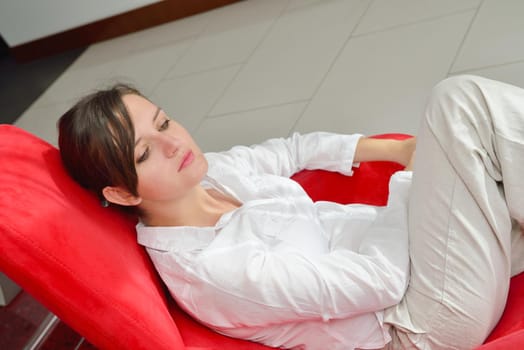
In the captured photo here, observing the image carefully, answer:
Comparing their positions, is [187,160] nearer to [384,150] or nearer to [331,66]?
[384,150]

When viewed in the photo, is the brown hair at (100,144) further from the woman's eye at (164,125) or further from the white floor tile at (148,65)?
the white floor tile at (148,65)

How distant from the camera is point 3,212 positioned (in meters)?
1.08

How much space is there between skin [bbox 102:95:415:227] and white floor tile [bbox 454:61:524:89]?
3.96ft

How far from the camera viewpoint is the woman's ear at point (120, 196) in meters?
1.27

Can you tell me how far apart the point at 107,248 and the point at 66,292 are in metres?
0.13

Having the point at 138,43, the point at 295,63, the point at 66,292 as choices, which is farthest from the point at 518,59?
the point at 138,43

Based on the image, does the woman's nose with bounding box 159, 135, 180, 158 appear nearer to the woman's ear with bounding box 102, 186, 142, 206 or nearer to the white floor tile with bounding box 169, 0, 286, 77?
the woman's ear with bounding box 102, 186, 142, 206

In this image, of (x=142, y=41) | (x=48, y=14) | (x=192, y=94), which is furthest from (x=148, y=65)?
(x=48, y=14)

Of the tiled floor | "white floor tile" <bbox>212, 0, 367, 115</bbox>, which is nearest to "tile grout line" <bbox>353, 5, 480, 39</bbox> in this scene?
the tiled floor

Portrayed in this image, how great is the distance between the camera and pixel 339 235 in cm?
140

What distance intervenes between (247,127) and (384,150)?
107 centimetres

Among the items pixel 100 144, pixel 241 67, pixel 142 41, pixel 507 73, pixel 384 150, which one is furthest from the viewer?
pixel 142 41

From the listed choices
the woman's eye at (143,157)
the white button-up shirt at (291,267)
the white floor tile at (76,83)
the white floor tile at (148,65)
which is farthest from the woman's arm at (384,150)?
the white floor tile at (76,83)

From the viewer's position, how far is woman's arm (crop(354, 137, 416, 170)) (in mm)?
1558
